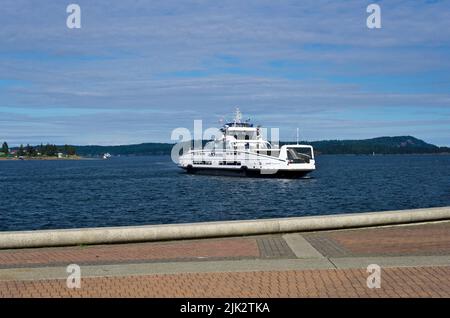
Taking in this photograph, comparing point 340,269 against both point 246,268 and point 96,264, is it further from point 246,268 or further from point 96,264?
point 96,264

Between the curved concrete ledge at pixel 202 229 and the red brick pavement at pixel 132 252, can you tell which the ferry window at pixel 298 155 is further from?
the red brick pavement at pixel 132 252

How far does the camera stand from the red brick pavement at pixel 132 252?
10.9 meters

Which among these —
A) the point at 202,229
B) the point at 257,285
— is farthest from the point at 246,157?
the point at 257,285

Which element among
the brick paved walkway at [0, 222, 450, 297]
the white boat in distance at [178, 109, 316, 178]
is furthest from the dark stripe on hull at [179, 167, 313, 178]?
the brick paved walkway at [0, 222, 450, 297]

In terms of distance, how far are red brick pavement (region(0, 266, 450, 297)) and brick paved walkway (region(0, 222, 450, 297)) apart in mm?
12

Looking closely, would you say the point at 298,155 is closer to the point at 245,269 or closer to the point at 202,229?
the point at 202,229

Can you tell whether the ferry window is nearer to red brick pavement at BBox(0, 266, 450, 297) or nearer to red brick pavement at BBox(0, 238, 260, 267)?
red brick pavement at BBox(0, 238, 260, 267)

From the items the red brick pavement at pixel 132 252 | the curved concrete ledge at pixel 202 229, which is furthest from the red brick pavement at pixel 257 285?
the curved concrete ledge at pixel 202 229

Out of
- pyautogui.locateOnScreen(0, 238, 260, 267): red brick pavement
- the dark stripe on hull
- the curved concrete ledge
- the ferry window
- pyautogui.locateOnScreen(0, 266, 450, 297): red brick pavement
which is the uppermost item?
the ferry window

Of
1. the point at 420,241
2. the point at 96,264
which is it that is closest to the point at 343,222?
the point at 420,241

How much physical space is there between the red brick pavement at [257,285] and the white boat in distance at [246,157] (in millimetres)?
65214

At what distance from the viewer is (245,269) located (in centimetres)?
974

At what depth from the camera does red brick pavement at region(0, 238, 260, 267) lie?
35.9 feet

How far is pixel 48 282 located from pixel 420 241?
281 inches
